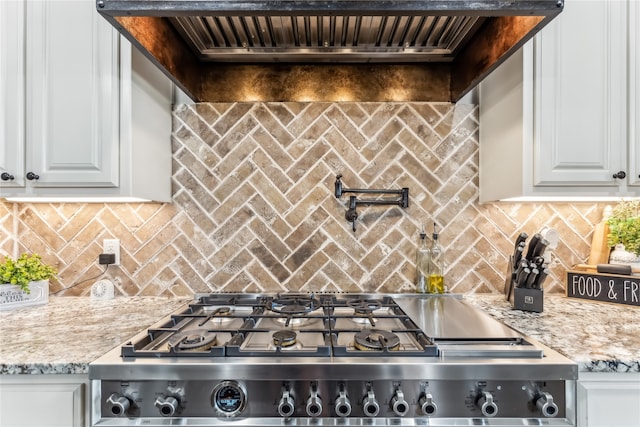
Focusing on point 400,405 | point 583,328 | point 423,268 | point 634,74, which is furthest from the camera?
point 423,268

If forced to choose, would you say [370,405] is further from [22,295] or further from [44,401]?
[22,295]

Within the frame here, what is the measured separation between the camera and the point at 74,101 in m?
1.44

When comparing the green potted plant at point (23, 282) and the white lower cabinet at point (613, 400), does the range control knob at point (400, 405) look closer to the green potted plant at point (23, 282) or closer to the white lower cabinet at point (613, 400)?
the white lower cabinet at point (613, 400)

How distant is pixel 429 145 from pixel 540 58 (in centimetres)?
57

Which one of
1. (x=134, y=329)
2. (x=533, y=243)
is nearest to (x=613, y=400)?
(x=533, y=243)

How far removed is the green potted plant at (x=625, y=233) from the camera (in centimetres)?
159

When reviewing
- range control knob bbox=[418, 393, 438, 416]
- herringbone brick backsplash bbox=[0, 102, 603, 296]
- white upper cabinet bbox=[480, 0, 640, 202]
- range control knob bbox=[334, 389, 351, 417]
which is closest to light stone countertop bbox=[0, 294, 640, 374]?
herringbone brick backsplash bbox=[0, 102, 603, 296]

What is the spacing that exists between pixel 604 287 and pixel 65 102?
242 cm

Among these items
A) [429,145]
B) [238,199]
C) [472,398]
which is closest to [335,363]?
[472,398]

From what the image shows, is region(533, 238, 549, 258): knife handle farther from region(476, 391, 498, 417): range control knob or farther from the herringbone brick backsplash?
region(476, 391, 498, 417): range control knob

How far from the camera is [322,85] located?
1792 millimetres

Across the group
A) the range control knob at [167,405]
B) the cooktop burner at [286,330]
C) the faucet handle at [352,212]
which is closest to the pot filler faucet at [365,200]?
the faucet handle at [352,212]

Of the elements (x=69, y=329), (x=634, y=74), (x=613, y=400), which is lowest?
(x=613, y=400)

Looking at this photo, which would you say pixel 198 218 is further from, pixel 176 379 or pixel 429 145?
pixel 429 145
